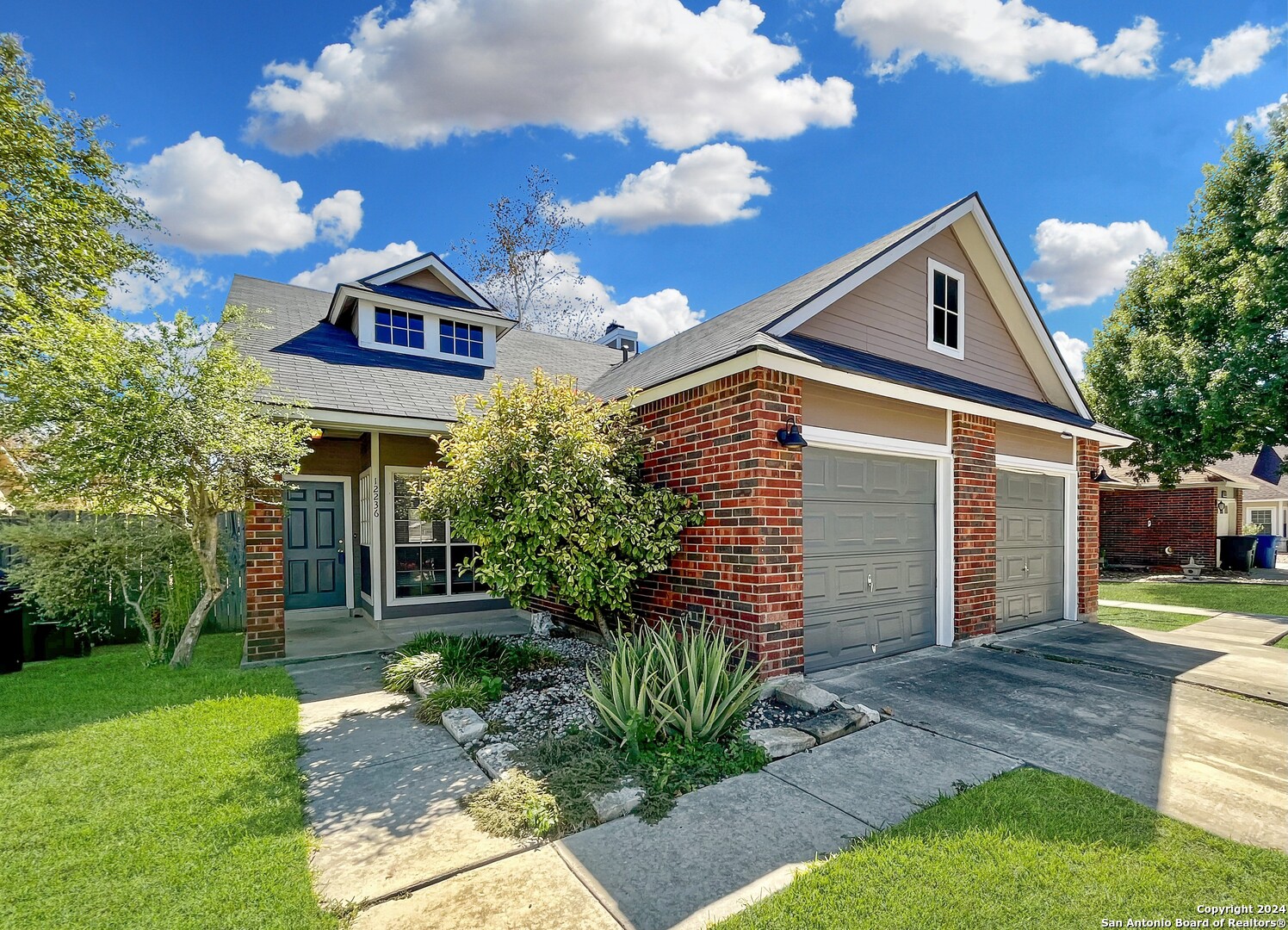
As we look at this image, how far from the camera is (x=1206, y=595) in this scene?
12.1 metres

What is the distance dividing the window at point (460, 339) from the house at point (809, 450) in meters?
0.06

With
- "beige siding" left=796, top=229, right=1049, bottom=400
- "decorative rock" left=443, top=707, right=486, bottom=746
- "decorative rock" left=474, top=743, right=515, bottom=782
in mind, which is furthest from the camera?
"beige siding" left=796, top=229, right=1049, bottom=400

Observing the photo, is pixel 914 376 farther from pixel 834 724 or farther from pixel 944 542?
pixel 834 724

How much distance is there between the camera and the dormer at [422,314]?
10.3m

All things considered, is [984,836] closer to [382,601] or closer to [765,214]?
[382,601]

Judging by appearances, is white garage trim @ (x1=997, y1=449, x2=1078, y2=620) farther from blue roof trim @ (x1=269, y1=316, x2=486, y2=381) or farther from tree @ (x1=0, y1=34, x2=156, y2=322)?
tree @ (x1=0, y1=34, x2=156, y2=322)

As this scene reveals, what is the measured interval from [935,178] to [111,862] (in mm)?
14247

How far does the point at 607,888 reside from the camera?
2.66 metres

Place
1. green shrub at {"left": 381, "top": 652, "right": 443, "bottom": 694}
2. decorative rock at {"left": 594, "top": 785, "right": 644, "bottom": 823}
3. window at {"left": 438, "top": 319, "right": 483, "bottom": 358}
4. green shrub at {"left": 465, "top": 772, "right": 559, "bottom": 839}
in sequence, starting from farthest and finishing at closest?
window at {"left": 438, "top": 319, "right": 483, "bottom": 358} < green shrub at {"left": 381, "top": 652, "right": 443, "bottom": 694} < decorative rock at {"left": 594, "top": 785, "right": 644, "bottom": 823} < green shrub at {"left": 465, "top": 772, "right": 559, "bottom": 839}

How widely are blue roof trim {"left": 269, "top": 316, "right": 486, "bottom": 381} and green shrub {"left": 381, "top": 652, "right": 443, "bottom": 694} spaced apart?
5.26m

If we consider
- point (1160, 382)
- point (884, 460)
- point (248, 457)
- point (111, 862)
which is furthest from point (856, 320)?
point (1160, 382)

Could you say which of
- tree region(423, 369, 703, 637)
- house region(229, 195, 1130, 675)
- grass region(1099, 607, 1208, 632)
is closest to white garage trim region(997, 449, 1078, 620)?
house region(229, 195, 1130, 675)

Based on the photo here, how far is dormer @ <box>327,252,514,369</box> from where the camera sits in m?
10.3

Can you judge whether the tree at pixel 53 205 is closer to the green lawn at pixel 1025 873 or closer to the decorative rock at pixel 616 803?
the decorative rock at pixel 616 803
